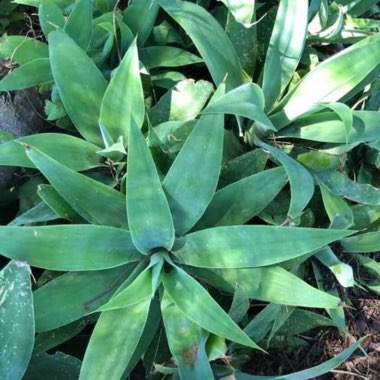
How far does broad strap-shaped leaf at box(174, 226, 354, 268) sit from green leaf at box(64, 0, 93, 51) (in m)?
0.50

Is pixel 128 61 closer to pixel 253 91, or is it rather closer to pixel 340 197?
pixel 253 91

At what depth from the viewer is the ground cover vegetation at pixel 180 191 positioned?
100 cm

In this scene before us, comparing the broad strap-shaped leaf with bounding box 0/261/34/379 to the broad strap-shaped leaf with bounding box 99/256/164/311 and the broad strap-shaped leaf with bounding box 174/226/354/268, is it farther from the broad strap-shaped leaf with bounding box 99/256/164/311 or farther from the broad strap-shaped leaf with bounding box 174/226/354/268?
the broad strap-shaped leaf with bounding box 174/226/354/268

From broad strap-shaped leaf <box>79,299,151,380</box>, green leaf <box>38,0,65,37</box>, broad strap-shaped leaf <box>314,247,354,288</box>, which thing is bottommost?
broad strap-shaped leaf <box>314,247,354,288</box>

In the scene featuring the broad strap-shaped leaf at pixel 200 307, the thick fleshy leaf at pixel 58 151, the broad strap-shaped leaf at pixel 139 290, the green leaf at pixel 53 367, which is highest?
the thick fleshy leaf at pixel 58 151

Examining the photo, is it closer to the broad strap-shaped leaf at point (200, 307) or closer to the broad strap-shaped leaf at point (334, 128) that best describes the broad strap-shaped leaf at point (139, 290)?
the broad strap-shaped leaf at point (200, 307)

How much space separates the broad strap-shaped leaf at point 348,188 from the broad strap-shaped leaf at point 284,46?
22cm

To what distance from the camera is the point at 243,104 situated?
1.06 m

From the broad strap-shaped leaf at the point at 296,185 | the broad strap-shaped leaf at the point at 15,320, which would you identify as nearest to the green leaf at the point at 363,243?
the broad strap-shaped leaf at the point at 296,185

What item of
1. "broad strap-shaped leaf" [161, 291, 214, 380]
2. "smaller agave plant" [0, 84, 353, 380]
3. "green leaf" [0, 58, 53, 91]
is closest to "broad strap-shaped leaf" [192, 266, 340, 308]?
"smaller agave plant" [0, 84, 353, 380]

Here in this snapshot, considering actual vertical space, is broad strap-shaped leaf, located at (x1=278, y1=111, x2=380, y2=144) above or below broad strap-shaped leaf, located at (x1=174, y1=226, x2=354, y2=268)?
above

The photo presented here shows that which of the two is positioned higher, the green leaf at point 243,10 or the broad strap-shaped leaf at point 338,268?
the green leaf at point 243,10

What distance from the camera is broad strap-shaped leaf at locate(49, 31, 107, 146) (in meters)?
1.13

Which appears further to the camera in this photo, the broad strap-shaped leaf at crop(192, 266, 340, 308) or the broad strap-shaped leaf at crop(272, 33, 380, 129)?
the broad strap-shaped leaf at crop(272, 33, 380, 129)
